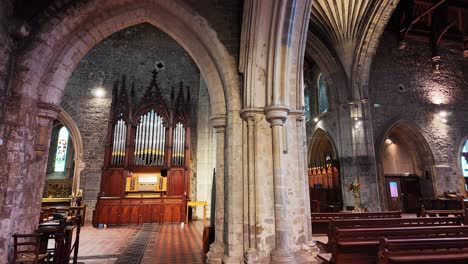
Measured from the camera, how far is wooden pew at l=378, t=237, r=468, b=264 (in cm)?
285

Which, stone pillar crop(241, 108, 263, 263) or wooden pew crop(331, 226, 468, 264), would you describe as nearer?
wooden pew crop(331, 226, 468, 264)

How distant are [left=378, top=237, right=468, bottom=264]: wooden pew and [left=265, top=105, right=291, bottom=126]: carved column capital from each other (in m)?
2.65

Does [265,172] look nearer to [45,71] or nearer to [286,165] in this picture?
[286,165]

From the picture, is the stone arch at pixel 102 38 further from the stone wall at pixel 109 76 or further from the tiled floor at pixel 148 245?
the stone wall at pixel 109 76

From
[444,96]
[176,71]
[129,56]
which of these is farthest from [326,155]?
[129,56]

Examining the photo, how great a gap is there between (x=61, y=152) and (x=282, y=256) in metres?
14.4

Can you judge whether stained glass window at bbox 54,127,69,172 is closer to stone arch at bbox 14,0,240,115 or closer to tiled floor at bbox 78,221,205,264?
tiled floor at bbox 78,221,205,264

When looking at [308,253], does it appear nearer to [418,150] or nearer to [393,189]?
[393,189]

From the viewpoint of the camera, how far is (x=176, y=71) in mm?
13000

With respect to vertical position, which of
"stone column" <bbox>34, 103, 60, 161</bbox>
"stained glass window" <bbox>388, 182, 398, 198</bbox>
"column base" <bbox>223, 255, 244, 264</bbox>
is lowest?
"column base" <bbox>223, 255, 244, 264</bbox>

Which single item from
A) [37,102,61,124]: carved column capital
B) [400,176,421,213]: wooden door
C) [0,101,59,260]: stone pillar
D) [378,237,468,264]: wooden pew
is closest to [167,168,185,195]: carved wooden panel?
[0,101,59,260]: stone pillar

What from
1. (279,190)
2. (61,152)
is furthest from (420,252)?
(61,152)

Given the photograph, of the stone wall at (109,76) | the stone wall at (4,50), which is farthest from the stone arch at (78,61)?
the stone wall at (109,76)

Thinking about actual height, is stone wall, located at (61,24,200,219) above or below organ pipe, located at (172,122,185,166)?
above
